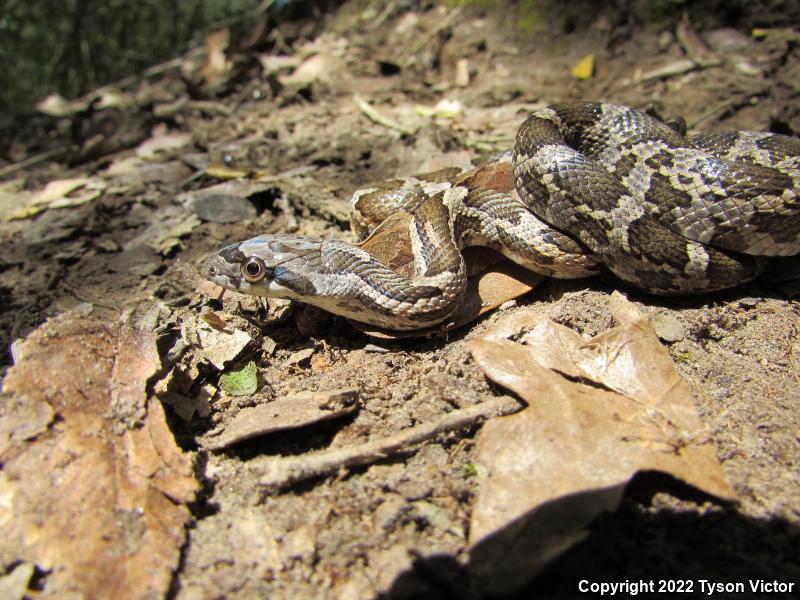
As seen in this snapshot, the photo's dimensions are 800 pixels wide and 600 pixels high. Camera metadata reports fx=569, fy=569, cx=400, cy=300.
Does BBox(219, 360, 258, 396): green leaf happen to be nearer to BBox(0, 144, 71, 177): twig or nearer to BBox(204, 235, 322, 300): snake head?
BBox(204, 235, 322, 300): snake head

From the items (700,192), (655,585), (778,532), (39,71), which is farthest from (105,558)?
(39,71)

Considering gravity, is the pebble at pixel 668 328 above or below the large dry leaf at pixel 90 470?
below

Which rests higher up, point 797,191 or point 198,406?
point 797,191

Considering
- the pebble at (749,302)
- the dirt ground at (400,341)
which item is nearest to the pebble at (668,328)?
the dirt ground at (400,341)

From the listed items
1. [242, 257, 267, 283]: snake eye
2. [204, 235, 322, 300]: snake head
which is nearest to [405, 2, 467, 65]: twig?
[204, 235, 322, 300]: snake head

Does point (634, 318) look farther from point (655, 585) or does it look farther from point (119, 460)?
point (119, 460)

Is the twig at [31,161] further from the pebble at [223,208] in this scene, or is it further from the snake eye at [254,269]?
the snake eye at [254,269]
